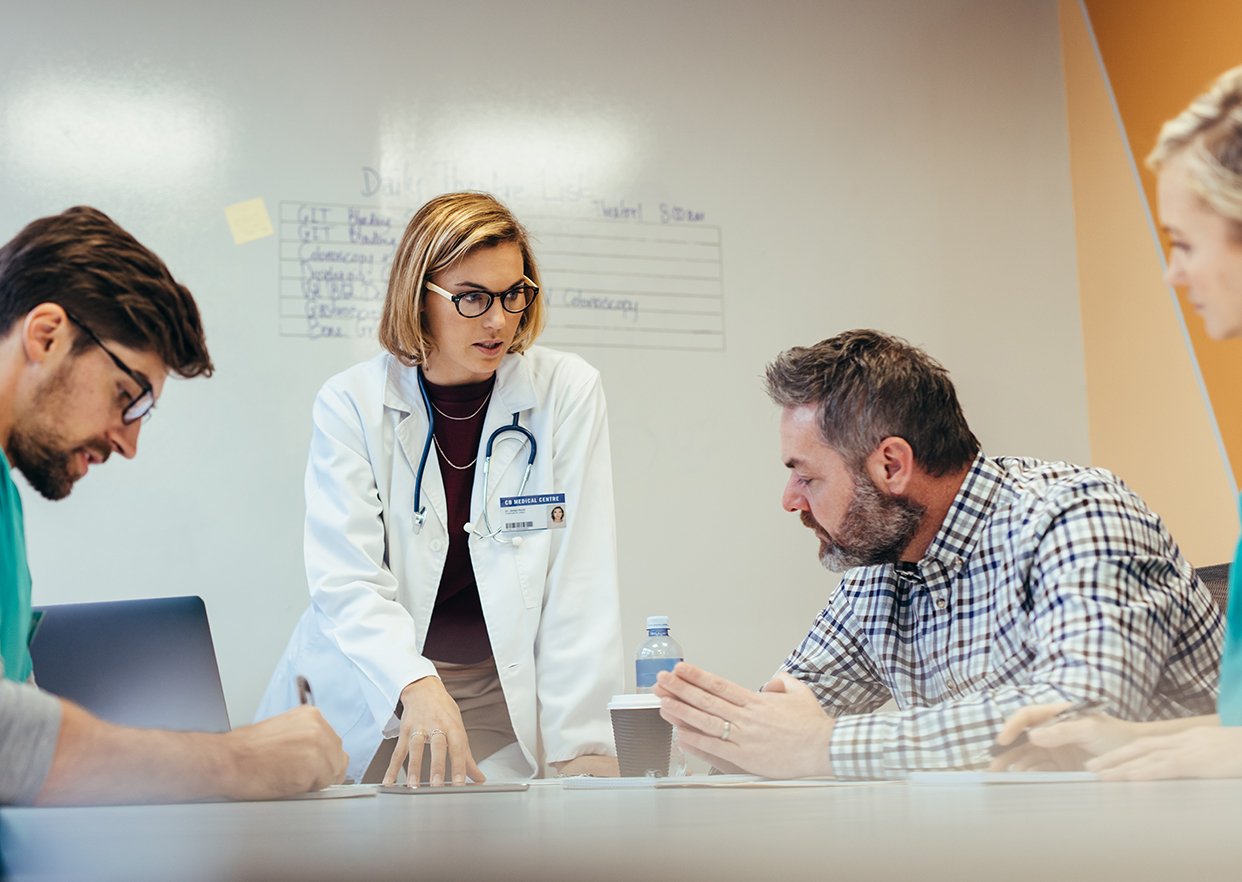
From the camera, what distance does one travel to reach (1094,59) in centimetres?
348

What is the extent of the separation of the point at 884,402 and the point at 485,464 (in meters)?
0.65

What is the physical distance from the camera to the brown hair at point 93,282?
1097 mm

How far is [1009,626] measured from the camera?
4.97 feet

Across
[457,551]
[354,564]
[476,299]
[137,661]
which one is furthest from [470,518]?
[137,661]

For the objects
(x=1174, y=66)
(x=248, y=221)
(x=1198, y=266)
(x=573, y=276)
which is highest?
(x=1174, y=66)

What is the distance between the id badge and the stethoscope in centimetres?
2

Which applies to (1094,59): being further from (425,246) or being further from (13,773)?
(13,773)

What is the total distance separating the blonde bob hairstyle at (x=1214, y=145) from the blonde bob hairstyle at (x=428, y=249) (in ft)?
3.53

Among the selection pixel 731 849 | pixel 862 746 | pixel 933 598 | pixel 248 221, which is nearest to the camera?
pixel 731 849

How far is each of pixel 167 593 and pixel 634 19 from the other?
1.90m

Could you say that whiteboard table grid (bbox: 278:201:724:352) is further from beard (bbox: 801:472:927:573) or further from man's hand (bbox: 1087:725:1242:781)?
man's hand (bbox: 1087:725:1242:781)

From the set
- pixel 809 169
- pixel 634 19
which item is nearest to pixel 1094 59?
pixel 809 169

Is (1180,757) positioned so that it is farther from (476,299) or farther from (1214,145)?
(476,299)

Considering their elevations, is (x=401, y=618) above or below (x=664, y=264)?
below
